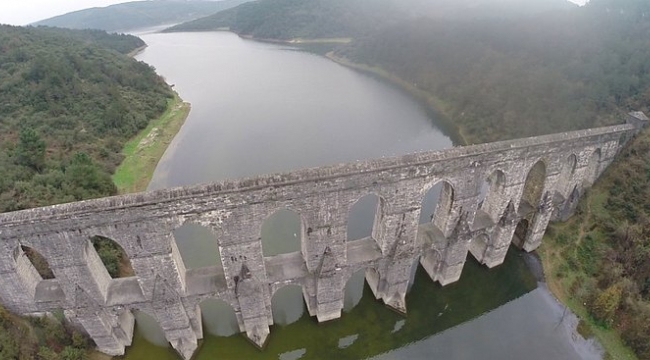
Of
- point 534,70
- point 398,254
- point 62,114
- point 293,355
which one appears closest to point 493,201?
point 398,254

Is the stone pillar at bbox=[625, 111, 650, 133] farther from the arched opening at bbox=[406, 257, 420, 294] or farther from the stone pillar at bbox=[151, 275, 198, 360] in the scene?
the stone pillar at bbox=[151, 275, 198, 360]

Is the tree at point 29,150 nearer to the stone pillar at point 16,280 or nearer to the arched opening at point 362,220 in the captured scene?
the stone pillar at point 16,280

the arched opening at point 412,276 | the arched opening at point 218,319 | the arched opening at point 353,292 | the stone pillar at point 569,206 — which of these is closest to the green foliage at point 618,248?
the stone pillar at point 569,206

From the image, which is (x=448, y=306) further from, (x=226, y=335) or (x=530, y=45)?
(x=530, y=45)

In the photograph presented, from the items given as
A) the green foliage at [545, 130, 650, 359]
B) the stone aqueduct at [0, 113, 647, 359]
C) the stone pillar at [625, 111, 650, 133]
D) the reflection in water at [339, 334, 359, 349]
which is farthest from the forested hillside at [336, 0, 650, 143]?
the reflection in water at [339, 334, 359, 349]

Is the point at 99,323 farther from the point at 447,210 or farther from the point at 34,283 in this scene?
the point at 447,210

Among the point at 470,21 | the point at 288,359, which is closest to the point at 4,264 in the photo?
the point at 288,359
